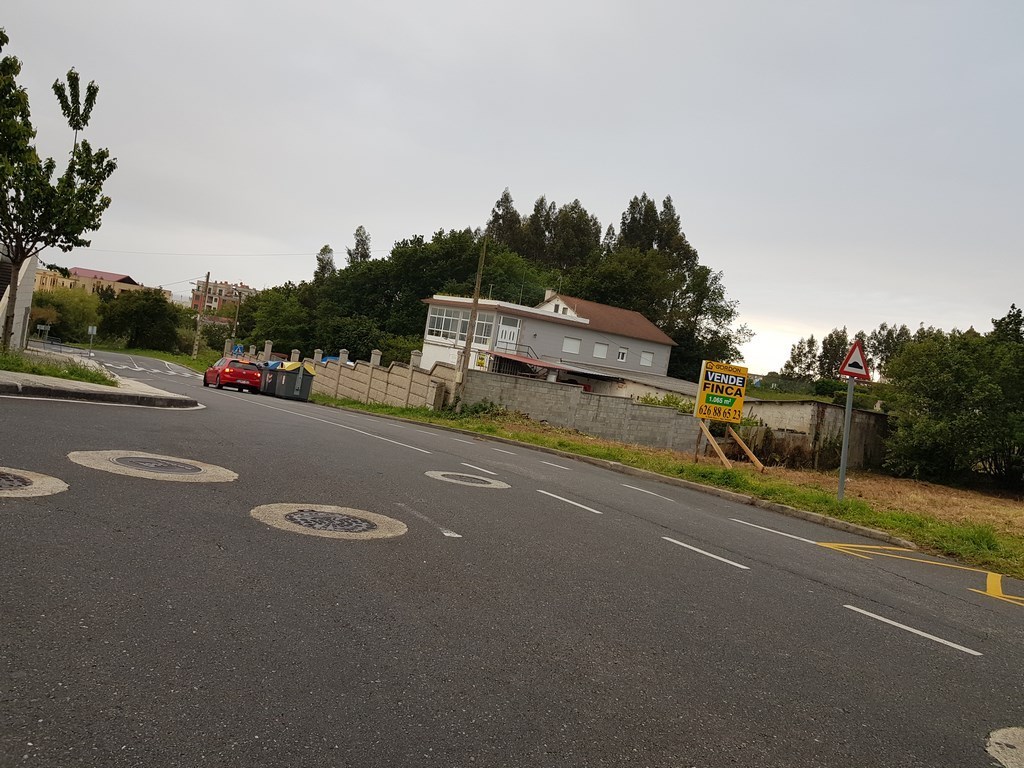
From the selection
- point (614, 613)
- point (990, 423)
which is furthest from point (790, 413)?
point (614, 613)

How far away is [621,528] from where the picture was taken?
8594 millimetres

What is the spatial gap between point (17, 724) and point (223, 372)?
35.0m

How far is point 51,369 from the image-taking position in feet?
56.0

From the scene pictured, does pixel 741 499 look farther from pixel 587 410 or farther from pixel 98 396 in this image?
pixel 98 396

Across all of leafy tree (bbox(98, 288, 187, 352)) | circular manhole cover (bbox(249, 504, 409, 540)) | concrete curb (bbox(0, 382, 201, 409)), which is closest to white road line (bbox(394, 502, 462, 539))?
circular manhole cover (bbox(249, 504, 409, 540))

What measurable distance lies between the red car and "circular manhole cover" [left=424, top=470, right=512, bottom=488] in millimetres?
27190

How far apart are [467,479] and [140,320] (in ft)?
269

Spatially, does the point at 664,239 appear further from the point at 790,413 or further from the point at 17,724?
the point at 17,724

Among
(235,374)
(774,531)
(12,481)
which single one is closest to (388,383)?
(235,374)

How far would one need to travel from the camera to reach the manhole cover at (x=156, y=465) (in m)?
7.86

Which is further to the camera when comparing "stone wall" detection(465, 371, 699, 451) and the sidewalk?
A: "stone wall" detection(465, 371, 699, 451)

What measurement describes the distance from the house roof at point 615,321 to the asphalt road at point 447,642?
46968 millimetres

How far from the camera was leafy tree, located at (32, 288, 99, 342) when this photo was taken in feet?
262

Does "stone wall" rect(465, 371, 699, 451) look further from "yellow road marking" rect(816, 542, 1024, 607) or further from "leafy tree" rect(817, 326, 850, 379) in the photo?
"leafy tree" rect(817, 326, 850, 379)
